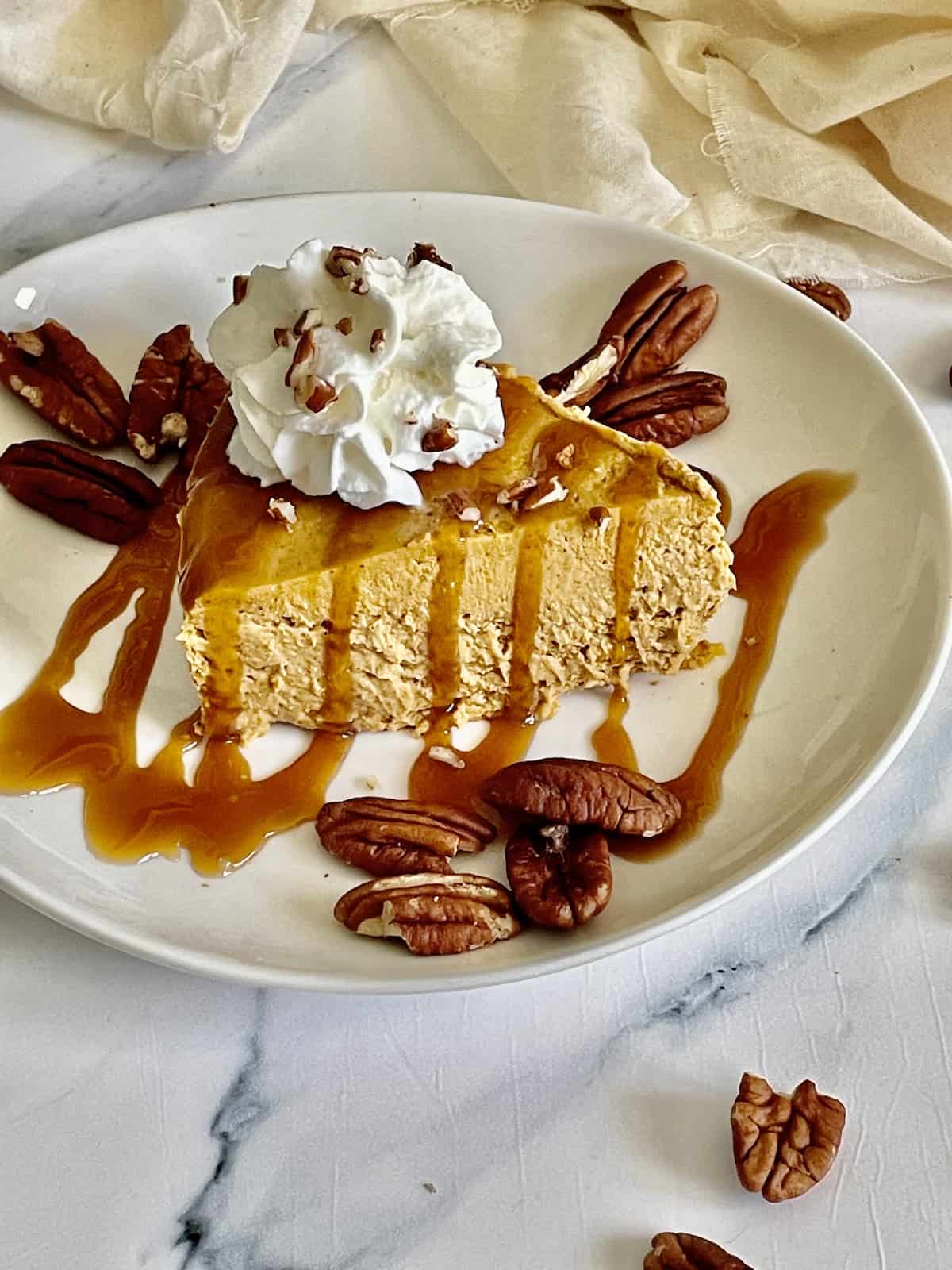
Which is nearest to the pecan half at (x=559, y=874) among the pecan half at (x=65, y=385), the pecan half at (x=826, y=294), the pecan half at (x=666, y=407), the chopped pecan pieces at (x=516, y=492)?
the chopped pecan pieces at (x=516, y=492)

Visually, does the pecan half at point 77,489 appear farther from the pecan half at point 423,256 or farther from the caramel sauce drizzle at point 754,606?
the caramel sauce drizzle at point 754,606

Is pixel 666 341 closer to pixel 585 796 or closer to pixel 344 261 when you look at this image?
pixel 344 261

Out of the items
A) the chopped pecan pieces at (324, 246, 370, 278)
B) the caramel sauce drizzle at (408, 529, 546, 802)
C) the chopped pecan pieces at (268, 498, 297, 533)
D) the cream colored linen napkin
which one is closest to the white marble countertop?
the caramel sauce drizzle at (408, 529, 546, 802)

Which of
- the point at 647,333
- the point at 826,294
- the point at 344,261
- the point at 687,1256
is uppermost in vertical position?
the point at 344,261

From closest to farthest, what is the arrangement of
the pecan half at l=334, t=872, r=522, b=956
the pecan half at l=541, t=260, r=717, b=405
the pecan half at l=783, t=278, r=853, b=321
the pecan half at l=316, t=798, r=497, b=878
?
1. the pecan half at l=334, t=872, r=522, b=956
2. the pecan half at l=316, t=798, r=497, b=878
3. the pecan half at l=541, t=260, r=717, b=405
4. the pecan half at l=783, t=278, r=853, b=321

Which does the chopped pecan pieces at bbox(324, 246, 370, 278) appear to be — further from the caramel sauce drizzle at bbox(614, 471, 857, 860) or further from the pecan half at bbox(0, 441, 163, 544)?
the caramel sauce drizzle at bbox(614, 471, 857, 860)

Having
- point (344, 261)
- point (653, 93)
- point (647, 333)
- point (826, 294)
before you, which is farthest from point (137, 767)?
point (653, 93)
